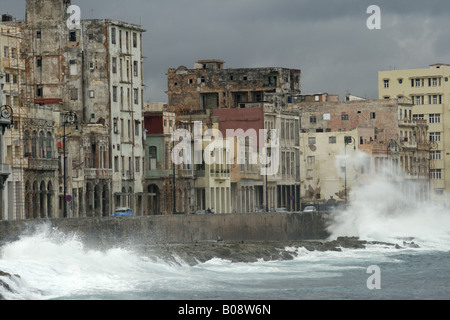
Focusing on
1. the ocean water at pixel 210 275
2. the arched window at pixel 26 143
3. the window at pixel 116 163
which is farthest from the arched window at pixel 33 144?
the window at pixel 116 163

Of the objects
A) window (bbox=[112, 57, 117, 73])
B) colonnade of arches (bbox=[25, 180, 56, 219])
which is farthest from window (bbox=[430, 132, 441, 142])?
colonnade of arches (bbox=[25, 180, 56, 219])

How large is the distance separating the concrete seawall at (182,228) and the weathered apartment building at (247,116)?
10249 mm

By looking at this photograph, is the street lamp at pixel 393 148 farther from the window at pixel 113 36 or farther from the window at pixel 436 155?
the window at pixel 113 36

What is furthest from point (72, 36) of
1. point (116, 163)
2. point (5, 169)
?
point (5, 169)

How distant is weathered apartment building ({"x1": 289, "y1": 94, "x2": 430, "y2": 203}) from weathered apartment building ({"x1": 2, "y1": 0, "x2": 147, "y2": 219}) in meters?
27.6

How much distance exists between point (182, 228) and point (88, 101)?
21355 mm

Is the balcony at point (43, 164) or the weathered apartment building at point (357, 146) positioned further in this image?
the weathered apartment building at point (357, 146)

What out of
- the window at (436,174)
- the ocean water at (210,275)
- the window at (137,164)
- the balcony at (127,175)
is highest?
the window at (137,164)

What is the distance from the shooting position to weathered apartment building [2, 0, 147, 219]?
9756 cm

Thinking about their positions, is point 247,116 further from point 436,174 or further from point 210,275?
point 210,275

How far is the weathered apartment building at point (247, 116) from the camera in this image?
11931 centimetres

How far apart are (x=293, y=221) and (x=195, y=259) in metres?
25.2
